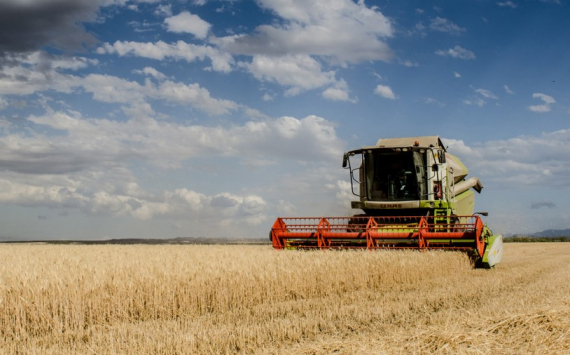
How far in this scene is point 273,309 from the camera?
6.56 m

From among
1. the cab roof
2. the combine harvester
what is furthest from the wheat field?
the cab roof

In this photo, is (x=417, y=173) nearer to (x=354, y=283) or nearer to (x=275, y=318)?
(x=354, y=283)

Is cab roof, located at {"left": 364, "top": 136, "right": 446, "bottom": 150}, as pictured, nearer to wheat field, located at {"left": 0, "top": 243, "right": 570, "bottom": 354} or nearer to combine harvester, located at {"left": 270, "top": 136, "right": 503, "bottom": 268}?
combine harvester, located at {"left": 270, "top": 136, "right": 503, "bottom": 268}

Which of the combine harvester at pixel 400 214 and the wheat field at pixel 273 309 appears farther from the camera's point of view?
the combine harvester at pixel 400 214

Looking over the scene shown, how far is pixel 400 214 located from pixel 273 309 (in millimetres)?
6622

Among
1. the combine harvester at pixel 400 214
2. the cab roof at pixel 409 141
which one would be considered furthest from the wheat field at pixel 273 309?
the cab roof at pixel 409 141

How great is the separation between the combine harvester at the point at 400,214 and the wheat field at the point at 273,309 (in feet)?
6.54

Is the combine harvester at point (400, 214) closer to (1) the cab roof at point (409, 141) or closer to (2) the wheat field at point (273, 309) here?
(1) the cab roof at point (409, 141)

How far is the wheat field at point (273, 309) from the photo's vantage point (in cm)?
458

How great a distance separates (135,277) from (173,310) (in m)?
0.60

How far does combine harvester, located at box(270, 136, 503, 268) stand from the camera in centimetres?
1107

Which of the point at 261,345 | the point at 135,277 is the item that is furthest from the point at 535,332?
the point at 135,277

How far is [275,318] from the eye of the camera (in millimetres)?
6051

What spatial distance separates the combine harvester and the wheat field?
199 centimetres
